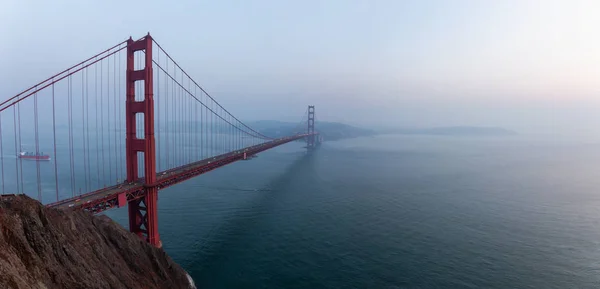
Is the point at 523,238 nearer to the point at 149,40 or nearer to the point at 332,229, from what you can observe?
the point at 332,229

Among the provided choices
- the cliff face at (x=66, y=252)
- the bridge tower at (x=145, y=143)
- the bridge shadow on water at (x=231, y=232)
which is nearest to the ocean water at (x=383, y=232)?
the bridge shadow on water at (x=231, y=232)

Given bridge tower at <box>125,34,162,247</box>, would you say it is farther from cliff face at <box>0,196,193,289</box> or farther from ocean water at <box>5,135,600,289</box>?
cliff face at <box>0,196,193,289</box>

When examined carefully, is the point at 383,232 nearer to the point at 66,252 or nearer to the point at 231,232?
the point at 231,232

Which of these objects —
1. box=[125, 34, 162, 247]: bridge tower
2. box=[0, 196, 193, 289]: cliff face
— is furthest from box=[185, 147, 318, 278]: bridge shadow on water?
box=[0, 196, 193, 289]: cliff face

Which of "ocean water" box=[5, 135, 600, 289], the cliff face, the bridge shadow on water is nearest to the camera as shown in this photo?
the cliff face

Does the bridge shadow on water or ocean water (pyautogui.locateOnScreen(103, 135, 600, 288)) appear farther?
the bridge shadow on water

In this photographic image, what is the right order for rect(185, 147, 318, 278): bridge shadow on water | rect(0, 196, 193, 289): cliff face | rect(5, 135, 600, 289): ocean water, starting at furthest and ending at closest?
rect(185, 147, 318, 278): bridge shadow on water, rect(5, 135, 600, 289): ocean water, rect(0, 196, 193, 289): cliff face
